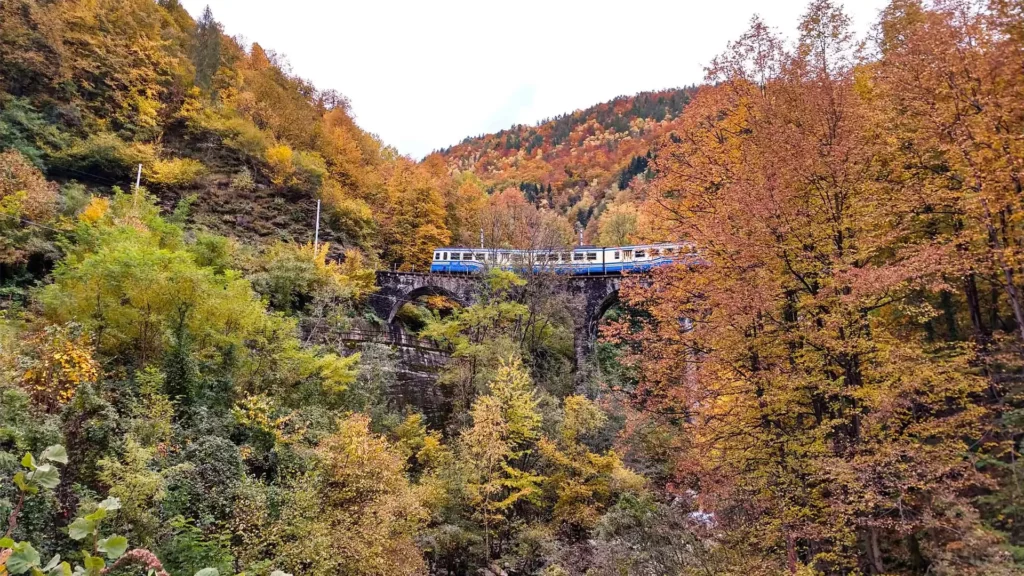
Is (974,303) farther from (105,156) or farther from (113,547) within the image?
(105,156)

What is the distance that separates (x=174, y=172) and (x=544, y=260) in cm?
1880

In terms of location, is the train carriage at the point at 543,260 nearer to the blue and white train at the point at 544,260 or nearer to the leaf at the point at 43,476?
the blue and white train at the point at 544,260

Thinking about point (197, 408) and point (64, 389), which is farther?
point (197, 408)

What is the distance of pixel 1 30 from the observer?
23297mm

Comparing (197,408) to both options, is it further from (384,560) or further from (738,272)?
(738,272)

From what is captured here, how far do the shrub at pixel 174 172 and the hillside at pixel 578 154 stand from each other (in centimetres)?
3385

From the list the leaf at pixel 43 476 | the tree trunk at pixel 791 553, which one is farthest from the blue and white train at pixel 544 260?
the leaf at pixel 43 476

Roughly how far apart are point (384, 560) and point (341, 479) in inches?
67.7

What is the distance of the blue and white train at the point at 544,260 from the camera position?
24.0m

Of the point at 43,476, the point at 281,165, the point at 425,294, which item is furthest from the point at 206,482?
the point at 281,165

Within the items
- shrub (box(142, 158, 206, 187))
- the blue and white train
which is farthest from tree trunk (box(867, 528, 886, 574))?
shrub (box(142, 158, 206, 187))

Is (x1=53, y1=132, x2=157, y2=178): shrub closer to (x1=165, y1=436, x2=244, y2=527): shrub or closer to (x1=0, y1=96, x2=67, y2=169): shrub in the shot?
(x1=0, y1=96, x2=67, y2=169): shrub

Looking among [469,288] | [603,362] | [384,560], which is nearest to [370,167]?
[469,288]

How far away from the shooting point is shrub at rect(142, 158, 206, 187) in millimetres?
25234
